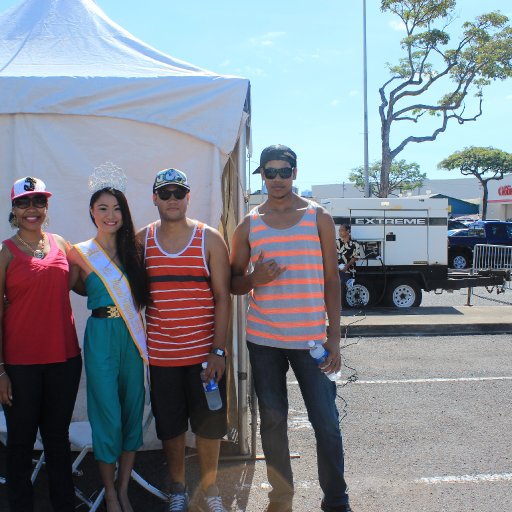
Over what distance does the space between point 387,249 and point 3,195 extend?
8905mm

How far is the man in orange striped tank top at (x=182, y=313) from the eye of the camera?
10.0 feet

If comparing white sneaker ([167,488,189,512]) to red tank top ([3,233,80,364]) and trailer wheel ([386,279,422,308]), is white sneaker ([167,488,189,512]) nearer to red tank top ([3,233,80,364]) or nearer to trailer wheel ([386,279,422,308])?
red tank top ([3,233,80,364])

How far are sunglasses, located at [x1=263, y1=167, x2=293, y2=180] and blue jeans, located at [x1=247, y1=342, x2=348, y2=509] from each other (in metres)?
0.90

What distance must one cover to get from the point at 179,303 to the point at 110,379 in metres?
0.52

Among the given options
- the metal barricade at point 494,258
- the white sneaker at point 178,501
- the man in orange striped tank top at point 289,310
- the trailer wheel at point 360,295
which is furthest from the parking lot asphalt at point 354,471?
the metal barricade at point 494,258

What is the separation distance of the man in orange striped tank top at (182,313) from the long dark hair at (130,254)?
0.04m

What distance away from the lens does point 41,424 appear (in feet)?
9.83

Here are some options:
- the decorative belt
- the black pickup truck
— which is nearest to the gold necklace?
the decorative belt

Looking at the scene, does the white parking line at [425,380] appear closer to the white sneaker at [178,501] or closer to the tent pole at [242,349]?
the tent pole at [242,349]

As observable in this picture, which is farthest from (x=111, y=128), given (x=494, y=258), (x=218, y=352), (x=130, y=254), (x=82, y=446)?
(x=494, y=258)

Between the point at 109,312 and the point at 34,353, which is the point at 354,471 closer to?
the point at 109,312

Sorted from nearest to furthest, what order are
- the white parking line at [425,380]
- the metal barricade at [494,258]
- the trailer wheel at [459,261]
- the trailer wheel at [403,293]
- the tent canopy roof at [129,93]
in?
the tent canopy roof at [129,93], the white parking line at [425,380], the trailer wheel at [403,293], the metal barricade at [494,258], the trailer wheel at [459,261]

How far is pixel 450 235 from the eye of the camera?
20453 millimetres

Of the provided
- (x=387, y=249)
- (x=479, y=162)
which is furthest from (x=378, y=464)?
(x=479, y=162)
